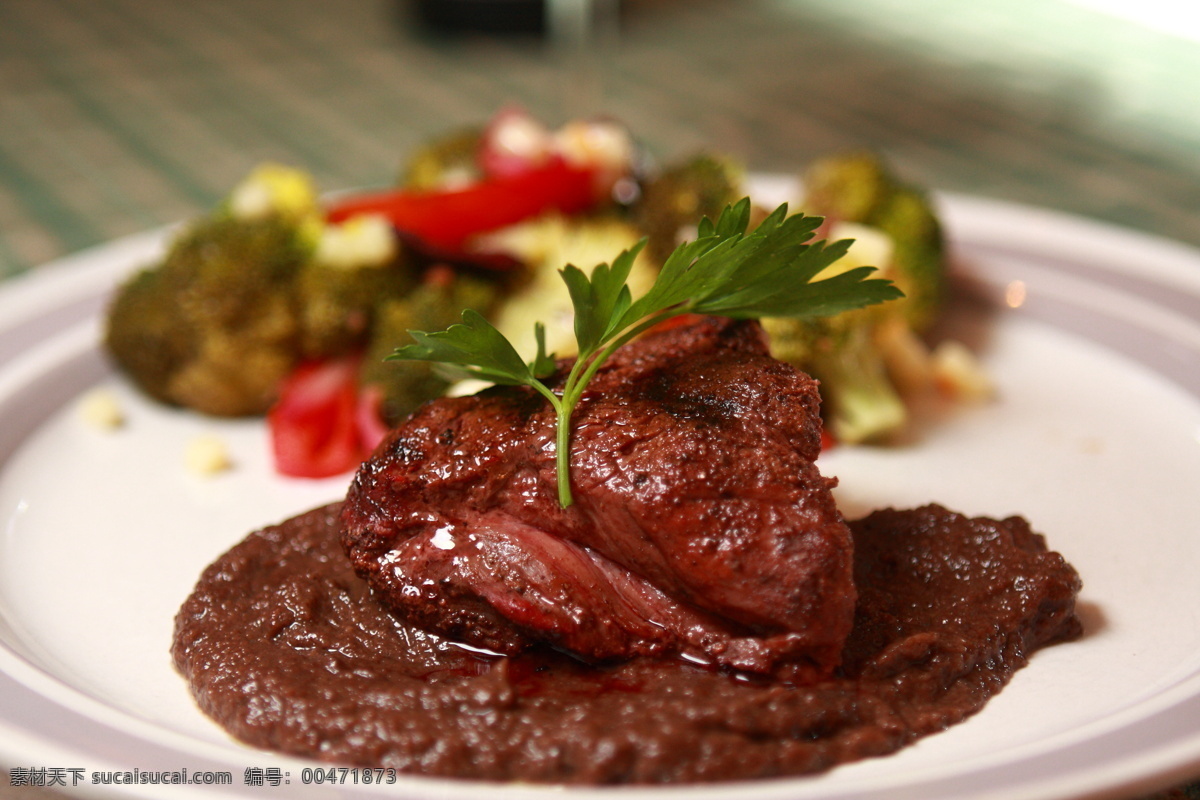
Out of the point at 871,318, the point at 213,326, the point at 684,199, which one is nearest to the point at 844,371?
the point at 871,318

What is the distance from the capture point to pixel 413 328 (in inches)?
189

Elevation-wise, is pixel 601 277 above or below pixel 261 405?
above

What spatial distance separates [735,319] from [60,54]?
9892mm

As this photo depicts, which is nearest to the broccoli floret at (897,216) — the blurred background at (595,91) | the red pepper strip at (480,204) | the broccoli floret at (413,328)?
the red pepper strip at (480,204)

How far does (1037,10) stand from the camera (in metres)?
11.9

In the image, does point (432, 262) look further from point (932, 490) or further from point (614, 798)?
point (614, 798)

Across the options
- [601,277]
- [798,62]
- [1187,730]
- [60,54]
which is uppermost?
[601,277]

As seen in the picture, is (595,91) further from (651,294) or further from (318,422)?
(651,294)

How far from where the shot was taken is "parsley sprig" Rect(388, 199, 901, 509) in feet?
10.3

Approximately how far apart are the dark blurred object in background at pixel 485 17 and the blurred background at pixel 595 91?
2 centimetres

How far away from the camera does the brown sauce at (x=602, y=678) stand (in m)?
2.68

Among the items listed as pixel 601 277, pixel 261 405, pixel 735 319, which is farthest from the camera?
pixel 261 405

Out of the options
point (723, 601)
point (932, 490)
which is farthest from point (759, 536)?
point (932, 490)

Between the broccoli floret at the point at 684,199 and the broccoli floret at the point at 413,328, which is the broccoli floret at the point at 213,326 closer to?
the broccoli floret at the point at 413,328
